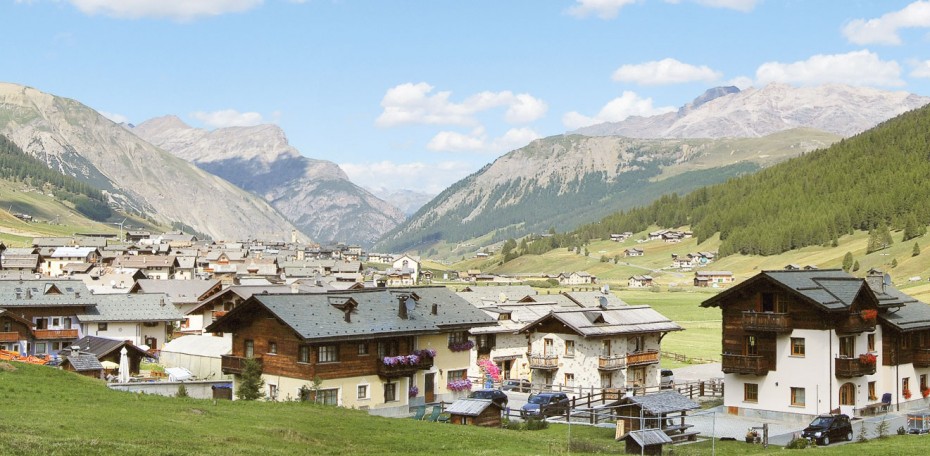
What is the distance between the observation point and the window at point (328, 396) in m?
58.0

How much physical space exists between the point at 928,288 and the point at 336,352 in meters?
132

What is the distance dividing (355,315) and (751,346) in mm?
24550

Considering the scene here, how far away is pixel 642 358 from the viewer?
79.1 metres

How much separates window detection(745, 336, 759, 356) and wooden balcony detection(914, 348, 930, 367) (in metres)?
11.9

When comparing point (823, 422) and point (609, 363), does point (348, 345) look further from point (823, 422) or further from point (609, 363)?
point (823, 422)

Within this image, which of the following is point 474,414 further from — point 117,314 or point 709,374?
point 117,314

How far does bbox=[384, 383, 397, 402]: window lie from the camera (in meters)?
62.3

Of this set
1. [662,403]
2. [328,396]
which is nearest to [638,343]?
[328,396]

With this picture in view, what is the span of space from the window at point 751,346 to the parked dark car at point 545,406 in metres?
11.9

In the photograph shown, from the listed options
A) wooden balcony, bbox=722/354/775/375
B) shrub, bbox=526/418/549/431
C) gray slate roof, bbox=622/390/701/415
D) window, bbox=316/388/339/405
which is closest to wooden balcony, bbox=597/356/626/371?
wooden balcony, bbox=722/354/775/375

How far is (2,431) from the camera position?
31359 millimetres

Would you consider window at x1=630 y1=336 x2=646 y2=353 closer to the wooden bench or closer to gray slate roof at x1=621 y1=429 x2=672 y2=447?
the wooden bench

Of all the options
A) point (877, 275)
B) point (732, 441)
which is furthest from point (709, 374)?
point (732, 441)

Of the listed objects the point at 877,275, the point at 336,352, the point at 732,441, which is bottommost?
the point at 732,441
